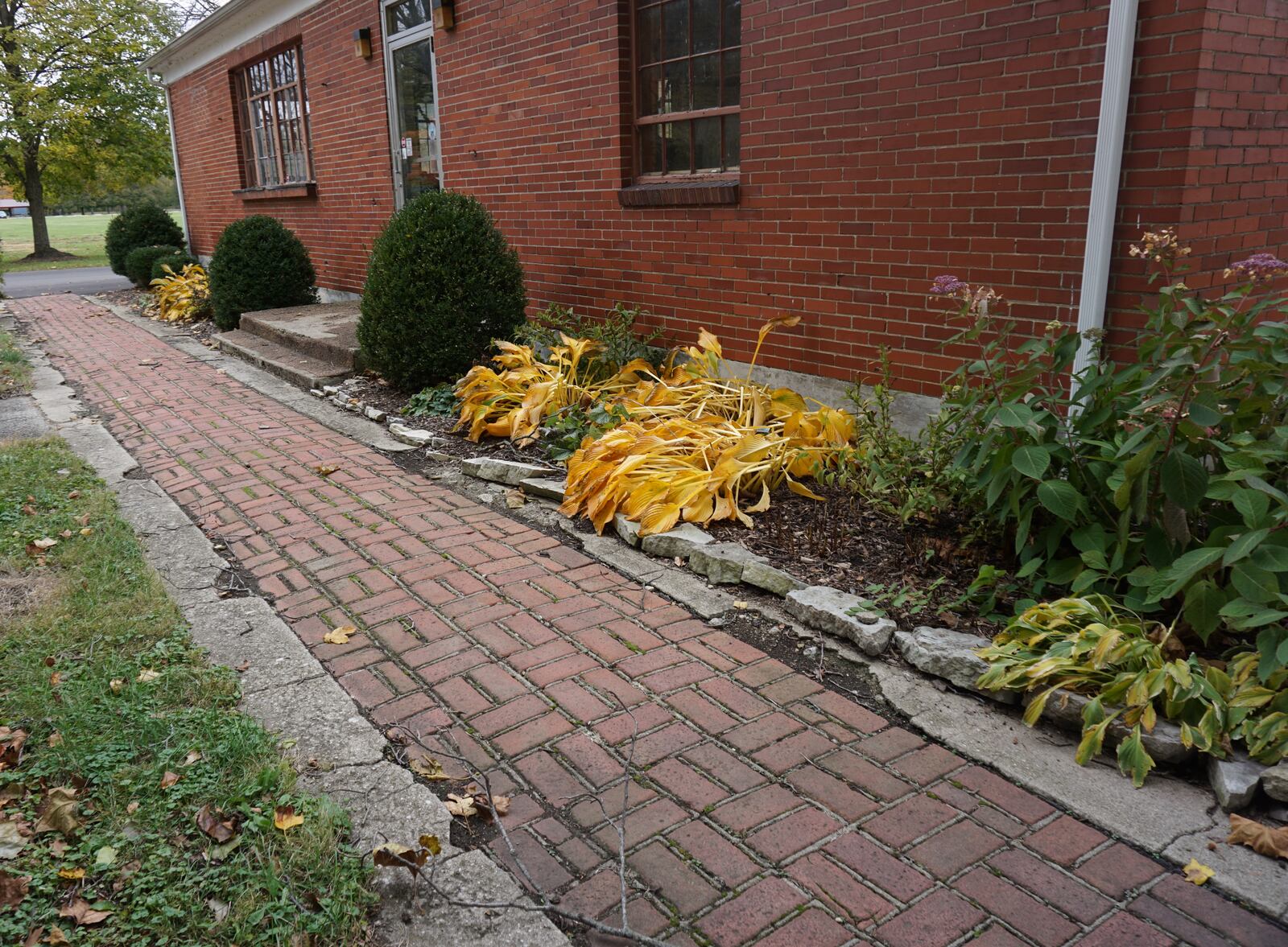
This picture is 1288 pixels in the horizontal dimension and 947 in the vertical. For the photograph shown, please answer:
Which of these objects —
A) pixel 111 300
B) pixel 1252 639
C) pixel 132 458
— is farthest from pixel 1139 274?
pixel 111 300

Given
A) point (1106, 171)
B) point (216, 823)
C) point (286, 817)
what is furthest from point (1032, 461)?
point (216, 823)

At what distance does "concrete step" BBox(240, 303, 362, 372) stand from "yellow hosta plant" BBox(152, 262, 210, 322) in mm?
2231

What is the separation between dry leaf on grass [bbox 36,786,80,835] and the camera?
2389 millimetres

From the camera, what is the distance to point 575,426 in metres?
5.70

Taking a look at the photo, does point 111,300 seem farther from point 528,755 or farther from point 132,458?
point 528,755

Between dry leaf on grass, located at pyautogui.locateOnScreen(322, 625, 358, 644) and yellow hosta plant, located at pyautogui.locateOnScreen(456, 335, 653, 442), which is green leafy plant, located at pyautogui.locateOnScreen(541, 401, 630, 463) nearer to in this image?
yellow hosta plant, located at pyautogui.locateOnScreen(456, 335, 653, 442)

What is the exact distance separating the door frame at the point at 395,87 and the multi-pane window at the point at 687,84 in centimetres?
294

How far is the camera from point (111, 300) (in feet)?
50.9

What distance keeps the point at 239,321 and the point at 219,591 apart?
7698mm

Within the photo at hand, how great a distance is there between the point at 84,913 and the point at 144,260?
16051 mm

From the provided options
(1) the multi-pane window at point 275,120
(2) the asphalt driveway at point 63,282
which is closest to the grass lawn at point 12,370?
(1) the multi-pane window at point 275,120

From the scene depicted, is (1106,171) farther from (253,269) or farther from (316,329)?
(253,269)

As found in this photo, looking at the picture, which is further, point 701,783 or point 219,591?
point 219,591

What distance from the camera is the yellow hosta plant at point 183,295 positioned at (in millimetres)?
12430
